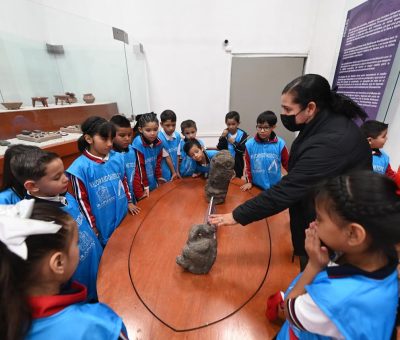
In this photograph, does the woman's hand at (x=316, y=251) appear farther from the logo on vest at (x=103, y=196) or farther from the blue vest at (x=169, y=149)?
the blue vest at (x=169, y=149)

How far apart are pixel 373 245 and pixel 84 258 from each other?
4.67ft

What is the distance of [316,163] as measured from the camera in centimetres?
97

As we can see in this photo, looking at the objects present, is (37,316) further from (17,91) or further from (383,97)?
(17,91)

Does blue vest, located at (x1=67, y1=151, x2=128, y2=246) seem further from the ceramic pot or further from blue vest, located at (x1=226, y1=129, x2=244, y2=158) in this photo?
the ceramic pot

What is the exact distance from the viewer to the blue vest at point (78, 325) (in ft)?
1.73

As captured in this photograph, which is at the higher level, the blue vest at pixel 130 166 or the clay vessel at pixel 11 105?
the clay vessel at pixel 11 105

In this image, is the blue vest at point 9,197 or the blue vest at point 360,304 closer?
the blue vest at point 360,304

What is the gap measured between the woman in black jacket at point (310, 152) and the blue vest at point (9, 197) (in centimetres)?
105

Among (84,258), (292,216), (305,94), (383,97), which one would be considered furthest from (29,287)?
(383,97)

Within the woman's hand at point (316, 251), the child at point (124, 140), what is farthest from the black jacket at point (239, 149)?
the woman's hand at point (316, 251)

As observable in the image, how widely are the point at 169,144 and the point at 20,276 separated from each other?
2.00 m

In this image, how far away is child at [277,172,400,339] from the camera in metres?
0.55

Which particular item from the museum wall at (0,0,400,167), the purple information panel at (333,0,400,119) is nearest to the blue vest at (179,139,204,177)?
the purple information panel at (333,0,400,119)

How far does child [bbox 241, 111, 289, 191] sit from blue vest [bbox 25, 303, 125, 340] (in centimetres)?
174
